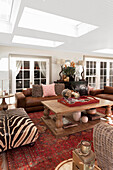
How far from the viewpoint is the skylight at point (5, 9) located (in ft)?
6.85

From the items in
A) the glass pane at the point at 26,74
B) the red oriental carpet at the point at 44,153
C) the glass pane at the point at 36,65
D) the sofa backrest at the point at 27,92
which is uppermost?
the glass pane at the point at 36,65

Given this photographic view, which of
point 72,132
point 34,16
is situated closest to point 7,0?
point 34,16

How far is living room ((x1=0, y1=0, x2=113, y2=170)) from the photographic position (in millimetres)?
1771

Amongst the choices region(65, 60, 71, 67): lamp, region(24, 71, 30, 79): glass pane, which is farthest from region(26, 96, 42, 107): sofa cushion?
region(65, 60, 71, 67): lamp

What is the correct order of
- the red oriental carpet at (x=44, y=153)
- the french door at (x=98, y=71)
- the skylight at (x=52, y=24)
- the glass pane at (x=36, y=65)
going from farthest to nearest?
the french door at (x=98, y=71), the glass pane at (x=36, y=65), the skylight at (x=52, y=24), the red oriental carpet at (x=44, y=153)

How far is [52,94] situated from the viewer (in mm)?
4094

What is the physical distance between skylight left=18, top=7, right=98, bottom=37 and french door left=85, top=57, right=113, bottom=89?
3.33 meters

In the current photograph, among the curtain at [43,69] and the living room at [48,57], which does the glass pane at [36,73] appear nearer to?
the living room at [48,57]

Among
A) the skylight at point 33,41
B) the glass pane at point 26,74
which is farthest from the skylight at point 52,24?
the glass pane at point 26,74

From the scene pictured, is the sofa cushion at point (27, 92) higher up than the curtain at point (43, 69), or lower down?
lower down

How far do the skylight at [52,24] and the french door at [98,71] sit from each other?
10.9ft

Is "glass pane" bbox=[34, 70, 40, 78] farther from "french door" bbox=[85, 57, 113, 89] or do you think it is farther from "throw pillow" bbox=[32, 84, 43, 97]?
"french door" bbox=[85, 57, 113, 89]

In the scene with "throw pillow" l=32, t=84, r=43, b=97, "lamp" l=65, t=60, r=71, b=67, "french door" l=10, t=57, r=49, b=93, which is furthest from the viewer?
"lamp" l=65, t=60, r=71, b=67

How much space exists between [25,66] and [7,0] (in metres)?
3.27
